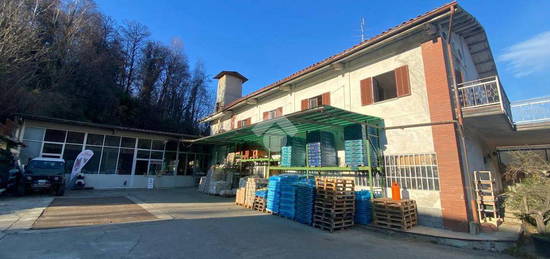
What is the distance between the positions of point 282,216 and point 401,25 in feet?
28.3

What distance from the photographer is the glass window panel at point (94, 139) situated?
17.5 meters

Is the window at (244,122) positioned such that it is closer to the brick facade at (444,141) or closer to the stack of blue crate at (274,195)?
the stack of blue crate at (274,195)

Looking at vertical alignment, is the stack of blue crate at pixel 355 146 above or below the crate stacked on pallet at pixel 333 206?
above

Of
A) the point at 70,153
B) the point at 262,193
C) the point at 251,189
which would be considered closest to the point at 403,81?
the point at 262,193

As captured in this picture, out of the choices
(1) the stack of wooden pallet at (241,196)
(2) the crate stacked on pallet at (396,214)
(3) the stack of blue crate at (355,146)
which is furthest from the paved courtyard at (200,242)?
(1) the stack of wooden pallet at (241,196)

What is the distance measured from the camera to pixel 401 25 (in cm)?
854

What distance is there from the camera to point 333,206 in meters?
7.57

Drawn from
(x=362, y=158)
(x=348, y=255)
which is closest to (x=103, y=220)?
(x=348, y=255)

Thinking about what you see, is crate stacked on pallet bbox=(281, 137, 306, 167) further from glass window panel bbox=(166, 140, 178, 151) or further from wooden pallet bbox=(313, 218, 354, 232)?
glass window panel bbox=(166, 140, 178, 151)

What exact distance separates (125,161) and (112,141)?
1.86 meters

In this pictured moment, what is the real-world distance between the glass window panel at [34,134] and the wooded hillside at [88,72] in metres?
1.68

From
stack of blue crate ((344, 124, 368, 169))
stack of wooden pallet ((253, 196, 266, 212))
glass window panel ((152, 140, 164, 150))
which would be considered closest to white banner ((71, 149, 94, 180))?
glass window panel ((152, 140, 164, 150))

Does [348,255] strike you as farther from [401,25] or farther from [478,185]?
[401,25]

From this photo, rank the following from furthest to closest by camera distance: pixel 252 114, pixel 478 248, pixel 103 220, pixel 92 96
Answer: pixel 92 96 → pixel 252 114 → pixel 103 220 → pixel 478 248
